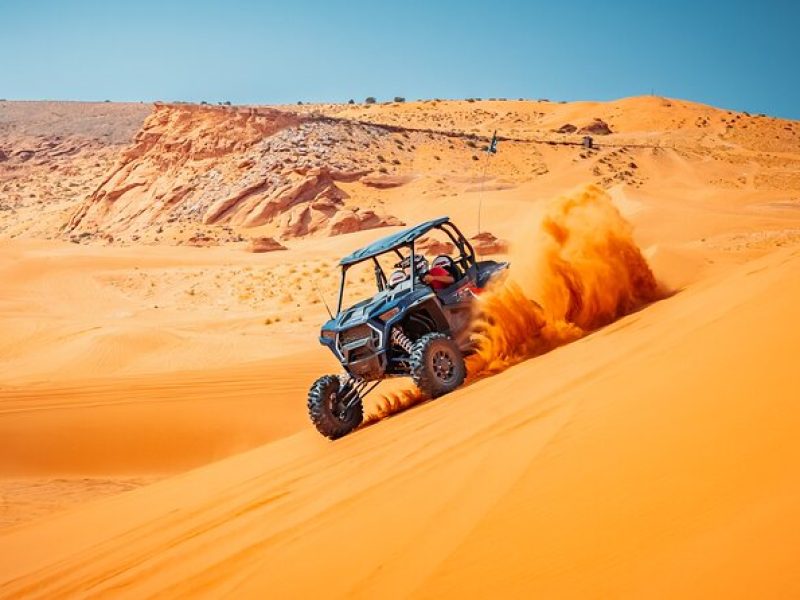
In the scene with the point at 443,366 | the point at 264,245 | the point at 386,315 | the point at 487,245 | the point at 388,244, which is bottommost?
the point at 443,366

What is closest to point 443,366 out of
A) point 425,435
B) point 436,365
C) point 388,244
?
point 436,365

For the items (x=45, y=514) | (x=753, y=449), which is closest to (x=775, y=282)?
(x=753, y=449)

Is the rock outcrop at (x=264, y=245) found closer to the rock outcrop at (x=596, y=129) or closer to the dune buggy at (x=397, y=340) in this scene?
the dune buggy at (x=397, y=340)

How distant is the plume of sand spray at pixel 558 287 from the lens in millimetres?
9633

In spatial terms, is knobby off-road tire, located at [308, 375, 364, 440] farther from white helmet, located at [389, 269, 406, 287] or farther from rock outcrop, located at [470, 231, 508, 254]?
rock outcrop, located at [470, 231, 508, 254]

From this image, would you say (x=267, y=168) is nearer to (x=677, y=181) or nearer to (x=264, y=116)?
(x=264, y=116)

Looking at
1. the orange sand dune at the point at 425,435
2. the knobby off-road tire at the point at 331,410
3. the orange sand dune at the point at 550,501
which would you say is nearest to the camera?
the orange sand dune at the point at 550,501

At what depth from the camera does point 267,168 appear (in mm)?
42312

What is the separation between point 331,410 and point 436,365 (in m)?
1.30

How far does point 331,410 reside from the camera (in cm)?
903

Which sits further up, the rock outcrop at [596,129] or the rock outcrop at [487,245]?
the rock outcrop at [596,129]

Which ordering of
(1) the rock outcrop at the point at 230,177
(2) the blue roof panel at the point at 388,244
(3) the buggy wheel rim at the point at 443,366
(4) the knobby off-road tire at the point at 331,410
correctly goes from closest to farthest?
(3) the buggy wheel rim at the point at 443,366, (4) the knobby off-road tire at the point at 331,410, (2) the blue roof panel at the point at 388,244, (1) the rock outcrop at the point at 230,177

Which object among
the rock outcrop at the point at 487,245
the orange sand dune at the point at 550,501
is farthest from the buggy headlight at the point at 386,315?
the rock outcrop at the point at 487,245

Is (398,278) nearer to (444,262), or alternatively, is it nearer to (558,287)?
(444,262)
